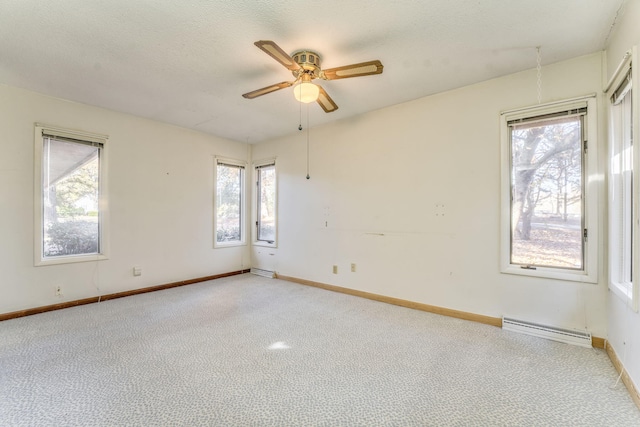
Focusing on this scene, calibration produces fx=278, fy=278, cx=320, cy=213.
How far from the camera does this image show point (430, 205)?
3318 mm

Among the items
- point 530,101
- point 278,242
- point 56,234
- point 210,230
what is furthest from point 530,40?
point 56,234

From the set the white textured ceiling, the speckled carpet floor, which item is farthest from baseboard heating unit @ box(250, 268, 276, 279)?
the white textured ceiling

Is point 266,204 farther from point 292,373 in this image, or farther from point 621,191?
point 621,191

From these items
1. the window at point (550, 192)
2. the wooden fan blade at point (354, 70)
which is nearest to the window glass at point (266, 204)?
the wooden fan blade at point (354, 70)

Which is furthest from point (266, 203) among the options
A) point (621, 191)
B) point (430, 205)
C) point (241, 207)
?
point (621, 191)

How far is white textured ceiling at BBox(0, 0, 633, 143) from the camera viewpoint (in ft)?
6.28

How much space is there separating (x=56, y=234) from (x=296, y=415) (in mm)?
3721

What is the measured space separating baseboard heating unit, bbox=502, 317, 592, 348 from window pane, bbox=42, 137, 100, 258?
16.5 feet

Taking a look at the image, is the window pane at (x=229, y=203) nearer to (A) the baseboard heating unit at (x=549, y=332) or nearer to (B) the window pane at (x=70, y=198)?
(B) the window pane at (x=70, y=198)

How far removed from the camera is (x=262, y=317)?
10.3ft

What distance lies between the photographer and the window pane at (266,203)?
5.20m

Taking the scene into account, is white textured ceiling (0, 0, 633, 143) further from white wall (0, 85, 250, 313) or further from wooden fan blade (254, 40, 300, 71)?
white wall (0, 85, 250, 313)

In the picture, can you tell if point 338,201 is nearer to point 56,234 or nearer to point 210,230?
point 210,230

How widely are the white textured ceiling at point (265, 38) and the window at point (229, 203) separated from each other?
6.38ft
